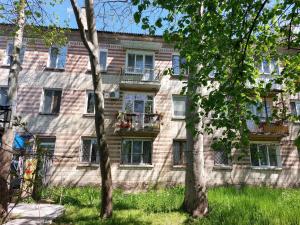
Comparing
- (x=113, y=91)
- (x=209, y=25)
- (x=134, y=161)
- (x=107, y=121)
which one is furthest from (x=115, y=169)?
(x=209, y=25)

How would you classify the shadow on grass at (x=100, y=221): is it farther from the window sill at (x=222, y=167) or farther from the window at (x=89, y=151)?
the window sill at (x=222, y=167)

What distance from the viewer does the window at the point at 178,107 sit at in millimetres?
18984

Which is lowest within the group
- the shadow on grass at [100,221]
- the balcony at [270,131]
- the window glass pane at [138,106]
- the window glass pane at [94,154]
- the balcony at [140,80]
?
the shadow on grass at [100,221]

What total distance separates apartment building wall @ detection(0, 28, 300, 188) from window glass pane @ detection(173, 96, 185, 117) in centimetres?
40

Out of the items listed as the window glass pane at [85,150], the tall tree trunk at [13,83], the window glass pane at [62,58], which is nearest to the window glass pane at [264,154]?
the window glass pane at [85,150]

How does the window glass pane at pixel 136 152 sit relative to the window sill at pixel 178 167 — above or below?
above

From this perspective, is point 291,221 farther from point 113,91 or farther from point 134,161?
point 113,91

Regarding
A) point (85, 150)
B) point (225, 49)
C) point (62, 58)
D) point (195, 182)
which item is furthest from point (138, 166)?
point (225, 49)

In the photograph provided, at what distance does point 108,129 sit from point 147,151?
2875mm

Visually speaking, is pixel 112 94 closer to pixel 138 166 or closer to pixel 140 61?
pixel 140 61

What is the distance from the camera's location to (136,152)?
58.5ft

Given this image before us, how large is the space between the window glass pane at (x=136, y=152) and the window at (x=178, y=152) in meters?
2.26

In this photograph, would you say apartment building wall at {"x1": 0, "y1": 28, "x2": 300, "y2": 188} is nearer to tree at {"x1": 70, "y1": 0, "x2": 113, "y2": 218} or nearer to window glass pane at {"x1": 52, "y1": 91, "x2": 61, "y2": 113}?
window glass pane at {"x1": 52, "y1": 91, "x2": 61, "y2": 113}

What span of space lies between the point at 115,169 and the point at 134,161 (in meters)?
1.31
